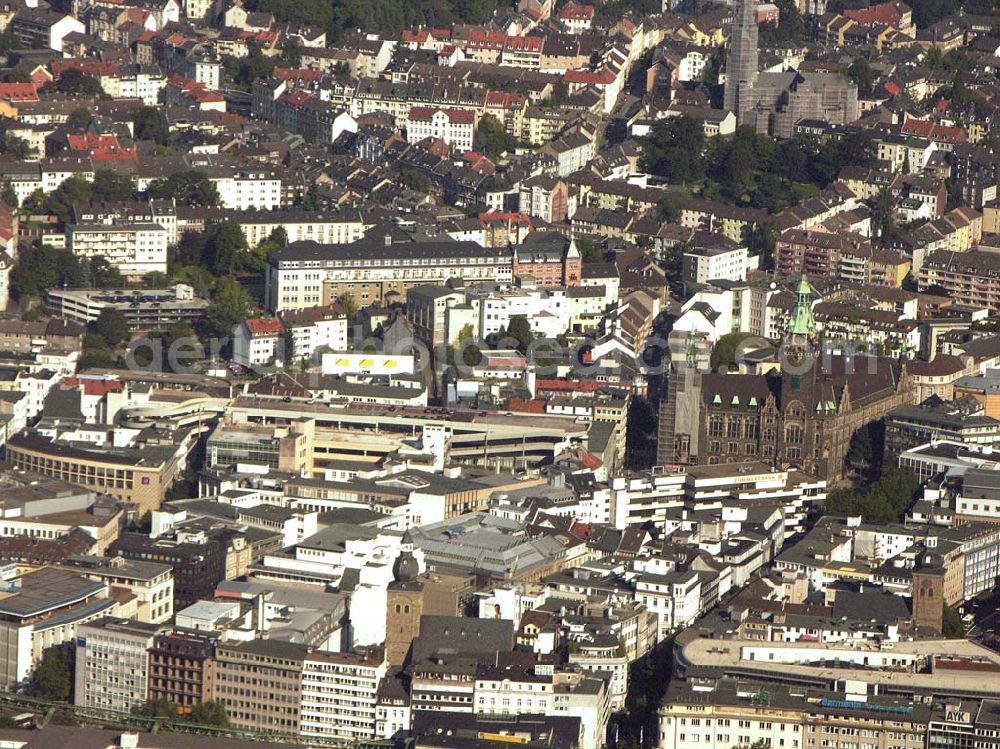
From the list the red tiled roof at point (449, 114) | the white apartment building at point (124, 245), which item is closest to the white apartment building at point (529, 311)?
the white apartment building at point (124, 245)

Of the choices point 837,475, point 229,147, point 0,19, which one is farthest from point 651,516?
point 0,19

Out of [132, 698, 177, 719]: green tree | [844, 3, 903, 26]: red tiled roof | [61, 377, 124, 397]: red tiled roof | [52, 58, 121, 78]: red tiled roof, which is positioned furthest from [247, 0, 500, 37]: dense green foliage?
[132, 698, 177, 719]: green tree

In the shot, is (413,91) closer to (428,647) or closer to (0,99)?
(0,99)

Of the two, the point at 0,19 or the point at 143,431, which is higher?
the point at 0,19

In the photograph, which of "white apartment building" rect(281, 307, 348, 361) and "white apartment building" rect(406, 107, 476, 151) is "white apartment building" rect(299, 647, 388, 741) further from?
"white apartment building" rect(406, 107, 476, 151)

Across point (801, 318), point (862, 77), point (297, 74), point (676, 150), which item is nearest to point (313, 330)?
point (801, 318)

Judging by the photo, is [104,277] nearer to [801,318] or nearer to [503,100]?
[801,318]
